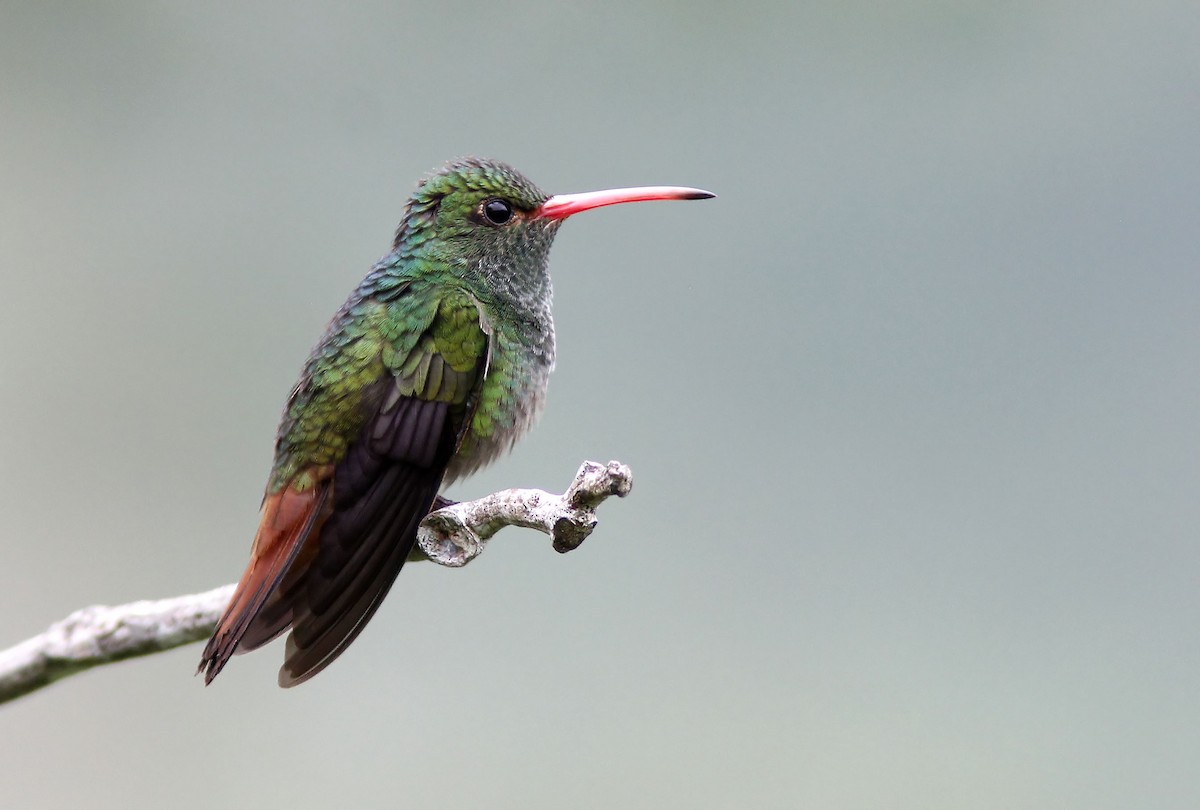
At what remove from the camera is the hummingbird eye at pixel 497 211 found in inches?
67.8

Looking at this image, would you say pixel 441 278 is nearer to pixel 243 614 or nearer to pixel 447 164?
pixel 447 164

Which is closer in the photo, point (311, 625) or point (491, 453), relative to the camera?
point (311, 625)

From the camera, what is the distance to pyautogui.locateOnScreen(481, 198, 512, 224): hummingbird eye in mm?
1723

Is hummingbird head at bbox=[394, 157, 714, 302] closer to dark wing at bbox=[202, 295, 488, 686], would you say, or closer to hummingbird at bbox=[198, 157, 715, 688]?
hummingbird at bbox=[198, 157, 715, 688]

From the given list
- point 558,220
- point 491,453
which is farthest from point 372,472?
point 558,220

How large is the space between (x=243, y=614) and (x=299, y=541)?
14 cm

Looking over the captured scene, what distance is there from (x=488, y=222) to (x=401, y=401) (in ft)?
1.17

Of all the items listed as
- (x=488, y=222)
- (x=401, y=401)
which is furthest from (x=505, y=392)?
(x=488, y=222)

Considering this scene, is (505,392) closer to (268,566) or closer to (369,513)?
(369,513)

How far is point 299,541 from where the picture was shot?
1418mm

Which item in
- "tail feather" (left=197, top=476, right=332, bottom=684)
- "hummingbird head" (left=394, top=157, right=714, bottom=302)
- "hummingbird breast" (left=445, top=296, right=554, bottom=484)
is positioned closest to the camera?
"tail feather" (left=197, top=476, right=332, bottom=684)

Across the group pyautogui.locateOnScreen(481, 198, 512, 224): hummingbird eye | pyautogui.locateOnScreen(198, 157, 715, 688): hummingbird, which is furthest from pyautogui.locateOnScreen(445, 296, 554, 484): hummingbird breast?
pyautogui.locateOnScreen(481, 198, 512, 224): hummingbird eye

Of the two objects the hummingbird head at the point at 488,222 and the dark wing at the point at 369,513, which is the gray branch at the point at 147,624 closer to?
the dark wing at the point at 369,513

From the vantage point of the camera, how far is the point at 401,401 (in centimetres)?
150
